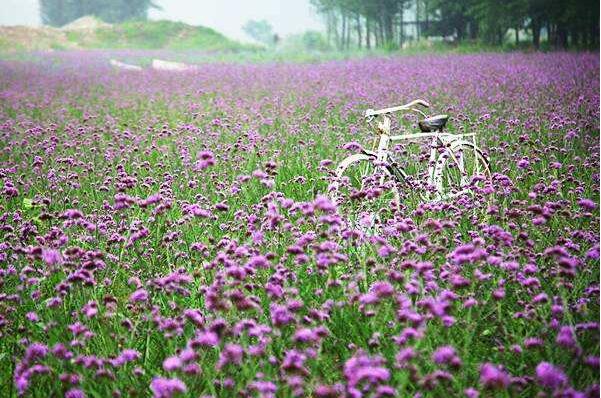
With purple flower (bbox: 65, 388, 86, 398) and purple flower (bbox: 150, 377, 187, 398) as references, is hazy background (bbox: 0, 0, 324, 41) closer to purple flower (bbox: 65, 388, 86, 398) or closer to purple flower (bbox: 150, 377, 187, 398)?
purple flower (bbox: 65, 388, 86, 398)

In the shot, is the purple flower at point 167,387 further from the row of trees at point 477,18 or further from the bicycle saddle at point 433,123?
the row of trees at point 477,18

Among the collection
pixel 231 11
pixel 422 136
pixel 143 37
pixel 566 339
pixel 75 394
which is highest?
pixel 143 37

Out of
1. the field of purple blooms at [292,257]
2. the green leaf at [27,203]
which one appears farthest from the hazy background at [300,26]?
the green leaf at [27,203]

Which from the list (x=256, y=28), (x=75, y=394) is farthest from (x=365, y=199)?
(x=256, y=28)

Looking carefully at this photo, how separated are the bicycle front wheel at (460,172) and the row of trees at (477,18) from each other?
3.47 m

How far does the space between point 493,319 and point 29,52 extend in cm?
2068

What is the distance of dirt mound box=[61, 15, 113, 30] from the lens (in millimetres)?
28866

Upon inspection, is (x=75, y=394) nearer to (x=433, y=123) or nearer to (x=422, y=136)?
(x=422, y=136)

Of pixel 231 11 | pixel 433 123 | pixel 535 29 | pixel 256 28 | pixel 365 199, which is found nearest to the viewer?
pixel 365 199

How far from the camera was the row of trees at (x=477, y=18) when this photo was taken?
744 cm

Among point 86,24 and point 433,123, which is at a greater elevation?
point 86,24

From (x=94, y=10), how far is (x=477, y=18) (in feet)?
82.2

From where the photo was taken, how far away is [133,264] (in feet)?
10.9

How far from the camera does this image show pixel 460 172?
424cm
